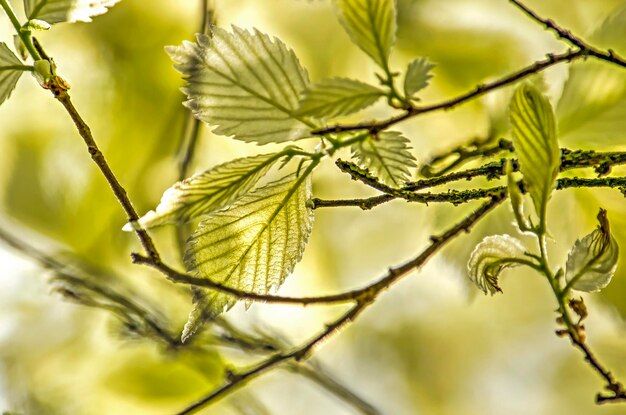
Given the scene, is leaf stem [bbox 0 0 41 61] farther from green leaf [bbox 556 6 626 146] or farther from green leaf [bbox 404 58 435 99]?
green leaf [bbox 556 6 626 146]

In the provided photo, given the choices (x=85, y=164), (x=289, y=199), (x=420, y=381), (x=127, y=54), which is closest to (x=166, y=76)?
(x=127, y=54)

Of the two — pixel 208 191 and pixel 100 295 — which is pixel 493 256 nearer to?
pixel 208 191

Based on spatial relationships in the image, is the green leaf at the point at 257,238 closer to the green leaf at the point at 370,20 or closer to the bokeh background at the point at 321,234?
the green leaf at the point at 370,20

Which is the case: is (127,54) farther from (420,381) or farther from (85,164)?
(420,381)

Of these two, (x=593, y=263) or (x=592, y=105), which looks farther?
(x=592, y=105)

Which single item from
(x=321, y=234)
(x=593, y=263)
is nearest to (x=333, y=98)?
(x=593, y=263)

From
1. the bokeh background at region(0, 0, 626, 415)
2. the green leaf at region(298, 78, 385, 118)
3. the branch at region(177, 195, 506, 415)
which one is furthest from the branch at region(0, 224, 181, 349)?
the green leaf at region(298, 78, 385, 118)
